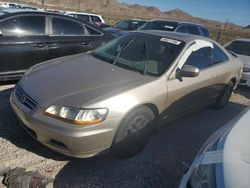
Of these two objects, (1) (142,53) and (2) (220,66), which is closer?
(1) (142,53)

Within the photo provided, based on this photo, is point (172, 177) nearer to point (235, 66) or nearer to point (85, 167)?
point (85, 167)

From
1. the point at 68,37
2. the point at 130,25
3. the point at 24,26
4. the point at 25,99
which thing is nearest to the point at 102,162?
the point at 25,99

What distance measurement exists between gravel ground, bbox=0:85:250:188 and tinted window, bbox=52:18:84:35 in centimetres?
234

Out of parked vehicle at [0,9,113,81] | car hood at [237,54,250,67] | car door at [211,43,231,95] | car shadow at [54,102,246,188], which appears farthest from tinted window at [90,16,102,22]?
car shadow at [54,102,246,188]

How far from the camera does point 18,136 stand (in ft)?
12.8

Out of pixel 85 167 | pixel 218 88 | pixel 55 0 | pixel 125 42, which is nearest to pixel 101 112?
pixel 85 167

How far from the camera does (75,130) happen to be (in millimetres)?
3090

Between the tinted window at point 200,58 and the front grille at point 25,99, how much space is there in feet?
7.19

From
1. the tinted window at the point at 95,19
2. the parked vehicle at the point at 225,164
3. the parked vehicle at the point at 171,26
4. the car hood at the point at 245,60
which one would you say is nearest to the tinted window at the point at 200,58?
the parked vehicle at the point at 225,164

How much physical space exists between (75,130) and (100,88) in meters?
0.62

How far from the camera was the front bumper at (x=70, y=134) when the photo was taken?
10.2ft

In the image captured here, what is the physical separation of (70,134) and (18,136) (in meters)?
1.17

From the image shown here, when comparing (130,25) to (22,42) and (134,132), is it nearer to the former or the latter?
(22,42)

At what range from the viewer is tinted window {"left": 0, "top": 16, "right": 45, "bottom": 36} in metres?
5.54
